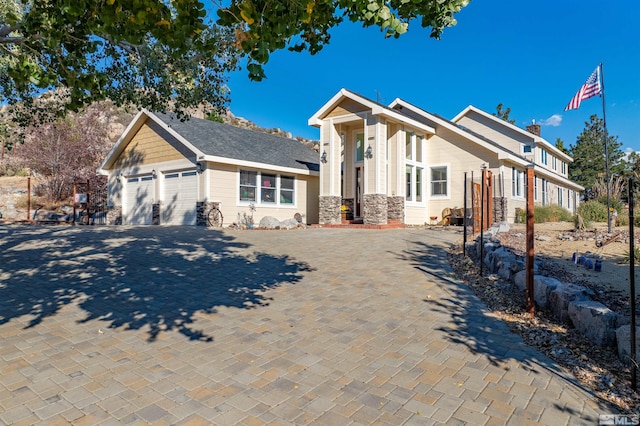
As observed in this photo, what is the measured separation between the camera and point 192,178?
1748 cm

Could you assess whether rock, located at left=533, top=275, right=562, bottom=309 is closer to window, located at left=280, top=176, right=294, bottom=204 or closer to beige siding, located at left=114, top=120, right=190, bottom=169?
window, located at left=280, top=176, right=294, bottom=204

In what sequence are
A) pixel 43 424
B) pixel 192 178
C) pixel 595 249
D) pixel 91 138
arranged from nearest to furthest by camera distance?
1. pixel 43 424
2. pixel 595 249
3. pixel 192 178
4. pixel 91 138

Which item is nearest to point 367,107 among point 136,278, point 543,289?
point 136,278

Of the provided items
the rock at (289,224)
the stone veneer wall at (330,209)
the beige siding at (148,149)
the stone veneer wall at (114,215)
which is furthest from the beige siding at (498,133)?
the stone veneer wall at (114,215)

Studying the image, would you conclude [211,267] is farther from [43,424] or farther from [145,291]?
[43,424]

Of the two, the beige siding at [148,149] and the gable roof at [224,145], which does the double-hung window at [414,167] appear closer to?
the gable roof at [224,145]

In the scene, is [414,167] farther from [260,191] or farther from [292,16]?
[292,16]

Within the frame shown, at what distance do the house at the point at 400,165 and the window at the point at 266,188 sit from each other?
2.17m

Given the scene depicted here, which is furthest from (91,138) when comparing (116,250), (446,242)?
(446,242)

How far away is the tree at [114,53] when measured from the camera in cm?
359

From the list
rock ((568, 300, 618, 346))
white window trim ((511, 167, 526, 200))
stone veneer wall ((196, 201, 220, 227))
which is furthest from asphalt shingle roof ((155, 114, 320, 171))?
rock ((568, 300, 618, 346))

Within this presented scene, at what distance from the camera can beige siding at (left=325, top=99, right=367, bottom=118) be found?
18.0 meters

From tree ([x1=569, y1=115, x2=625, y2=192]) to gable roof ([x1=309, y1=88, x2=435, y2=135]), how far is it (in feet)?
114

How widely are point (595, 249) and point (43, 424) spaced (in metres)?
10.6
